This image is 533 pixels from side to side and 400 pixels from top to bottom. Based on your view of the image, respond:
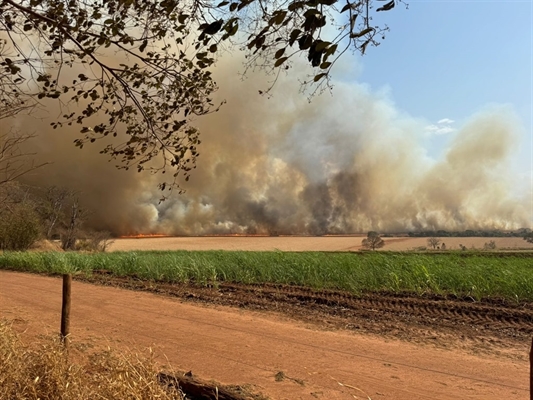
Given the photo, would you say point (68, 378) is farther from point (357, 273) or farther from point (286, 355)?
point (357, 273)

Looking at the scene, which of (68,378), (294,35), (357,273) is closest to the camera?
Answer: (294,35)

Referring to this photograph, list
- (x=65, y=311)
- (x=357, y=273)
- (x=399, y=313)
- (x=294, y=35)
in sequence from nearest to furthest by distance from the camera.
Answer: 1. (x=294, y=35)
2. (x=65, y=311)
3. (x=399, y=313)
4. (x=357, y=273)

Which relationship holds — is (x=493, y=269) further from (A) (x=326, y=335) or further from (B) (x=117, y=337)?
(B) (x=117, y=337)

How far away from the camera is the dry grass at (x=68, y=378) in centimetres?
341

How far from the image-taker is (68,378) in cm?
372

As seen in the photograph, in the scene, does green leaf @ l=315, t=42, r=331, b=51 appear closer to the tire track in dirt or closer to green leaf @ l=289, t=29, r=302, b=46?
green leaf @ l=289, t=29, r=302, b=46

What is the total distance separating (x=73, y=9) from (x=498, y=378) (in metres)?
7.16

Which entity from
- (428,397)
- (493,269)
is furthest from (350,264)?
(428,397)

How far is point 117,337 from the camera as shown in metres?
8.40

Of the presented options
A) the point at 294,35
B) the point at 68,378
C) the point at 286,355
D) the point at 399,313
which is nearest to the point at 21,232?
the point at 399,313

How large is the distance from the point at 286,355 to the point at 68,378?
4250 millimetres

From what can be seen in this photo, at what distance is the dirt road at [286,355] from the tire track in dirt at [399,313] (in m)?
0.71

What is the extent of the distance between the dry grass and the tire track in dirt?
6.48 m

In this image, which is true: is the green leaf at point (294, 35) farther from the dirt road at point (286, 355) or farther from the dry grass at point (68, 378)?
the dirt road at point (286, 355)
